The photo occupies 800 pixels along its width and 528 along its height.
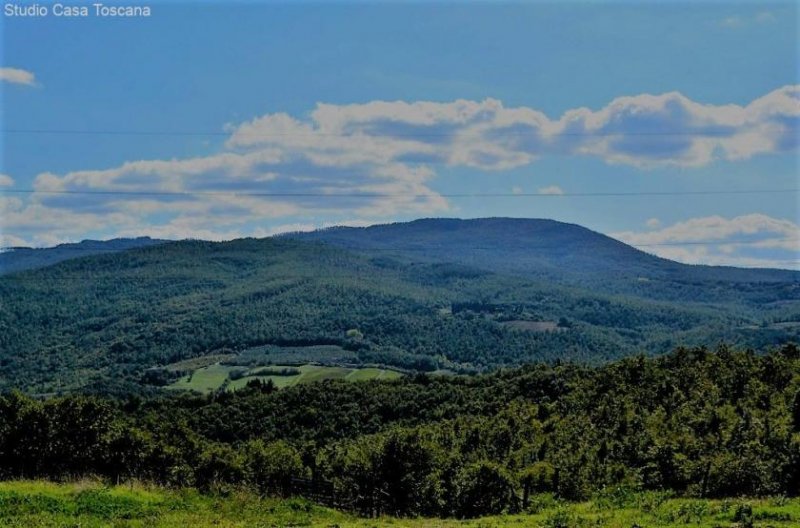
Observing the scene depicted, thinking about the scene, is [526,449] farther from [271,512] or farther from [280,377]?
[280,377]

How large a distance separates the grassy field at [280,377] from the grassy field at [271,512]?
131 m

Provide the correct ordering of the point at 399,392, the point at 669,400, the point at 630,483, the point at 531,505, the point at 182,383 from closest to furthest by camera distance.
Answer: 1. the point at 531,505
2. the point at 630,483
3. the point at 669,400
4. the point at 399,392
5. the point at 182,383

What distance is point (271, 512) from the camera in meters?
30.7

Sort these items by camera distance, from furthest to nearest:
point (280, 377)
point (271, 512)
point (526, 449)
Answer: point (280, 377), point (526, 449), point (271, 512)

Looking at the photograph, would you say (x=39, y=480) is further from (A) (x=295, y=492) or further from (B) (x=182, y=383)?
(B) (x=182, y=383)

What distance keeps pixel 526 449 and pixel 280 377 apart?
136254 mm

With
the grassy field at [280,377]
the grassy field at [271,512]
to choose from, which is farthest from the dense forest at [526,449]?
the grassy field at [280,377]

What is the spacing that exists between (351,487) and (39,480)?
14677mm

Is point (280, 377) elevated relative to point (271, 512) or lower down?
lower down

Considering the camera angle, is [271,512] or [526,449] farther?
[526,449]

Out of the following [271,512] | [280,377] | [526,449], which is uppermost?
[271,512]

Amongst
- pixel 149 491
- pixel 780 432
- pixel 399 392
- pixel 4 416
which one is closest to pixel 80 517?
pixel 149 491

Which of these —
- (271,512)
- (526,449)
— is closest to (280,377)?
(526,449)

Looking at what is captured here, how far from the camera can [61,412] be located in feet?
135
